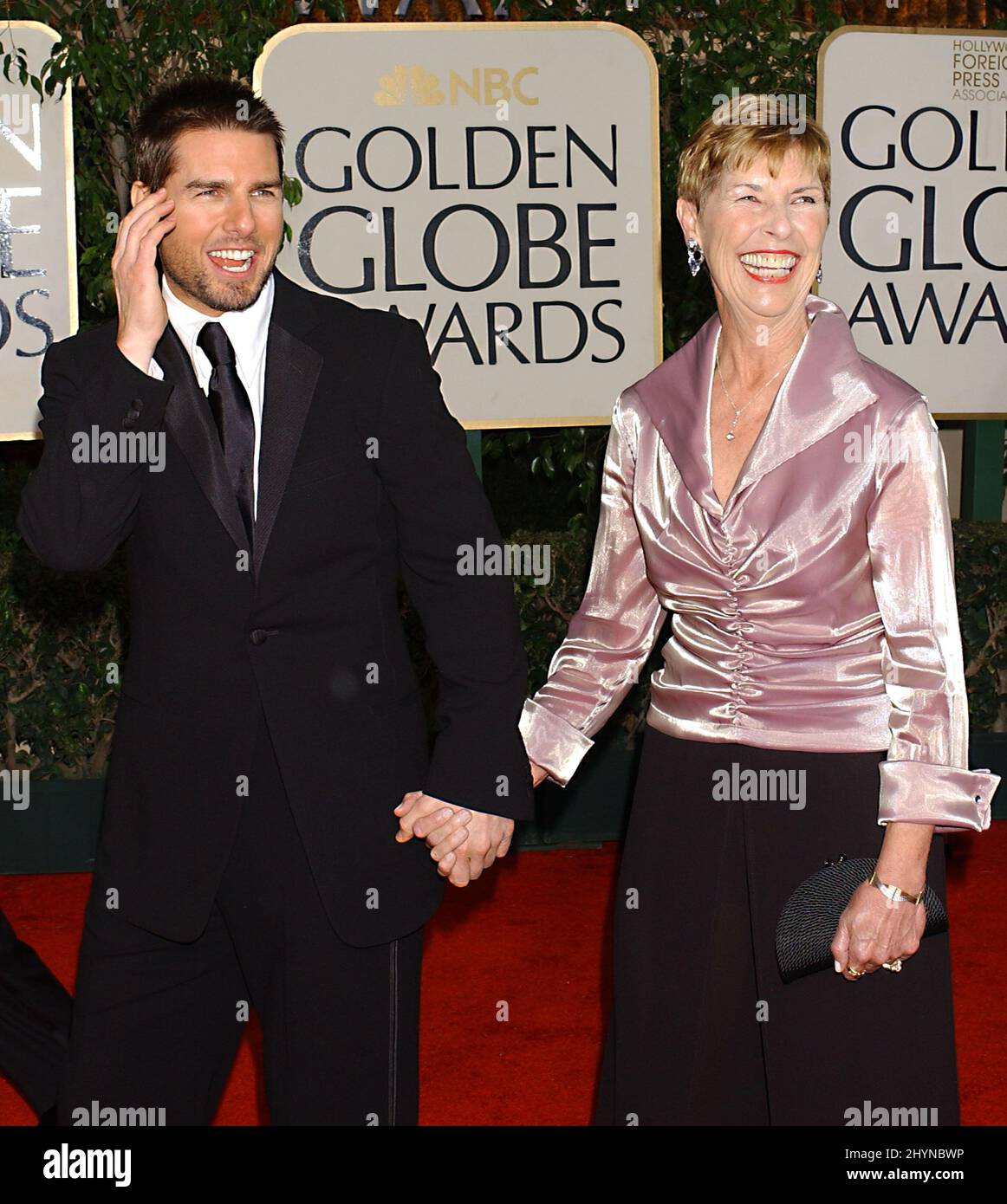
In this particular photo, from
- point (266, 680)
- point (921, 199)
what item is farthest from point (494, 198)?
point (266, 680)

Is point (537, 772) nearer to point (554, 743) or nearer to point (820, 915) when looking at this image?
point (554, 743)

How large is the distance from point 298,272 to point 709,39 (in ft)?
7.51

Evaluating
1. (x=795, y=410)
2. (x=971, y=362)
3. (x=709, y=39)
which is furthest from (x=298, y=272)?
(x=795, y=410)

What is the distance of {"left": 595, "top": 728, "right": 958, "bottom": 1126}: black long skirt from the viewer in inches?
107

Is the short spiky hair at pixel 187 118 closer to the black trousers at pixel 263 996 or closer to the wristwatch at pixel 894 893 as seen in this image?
the black trousers at pixel 263 996

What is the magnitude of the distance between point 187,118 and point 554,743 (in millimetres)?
1294

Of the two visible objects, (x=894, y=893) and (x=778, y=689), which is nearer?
(x=894, y=893)

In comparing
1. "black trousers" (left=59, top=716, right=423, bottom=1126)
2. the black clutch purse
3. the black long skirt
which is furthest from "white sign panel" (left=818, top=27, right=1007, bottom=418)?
"black trousers" (left=59, top=716, right=423, bottom=1126)

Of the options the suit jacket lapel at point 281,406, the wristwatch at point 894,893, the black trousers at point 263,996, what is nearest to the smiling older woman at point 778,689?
the wristwatch at point 894,893

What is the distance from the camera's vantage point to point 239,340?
2.75 metres

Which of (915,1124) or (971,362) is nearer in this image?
(915,1124)

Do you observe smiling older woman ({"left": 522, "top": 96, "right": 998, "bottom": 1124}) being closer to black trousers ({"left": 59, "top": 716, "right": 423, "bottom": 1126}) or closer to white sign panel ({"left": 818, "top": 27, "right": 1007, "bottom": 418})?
black trousers ({"left": 59, "top": 716, "right": 423, "bottom": 1126})

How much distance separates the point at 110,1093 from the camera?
268cm
